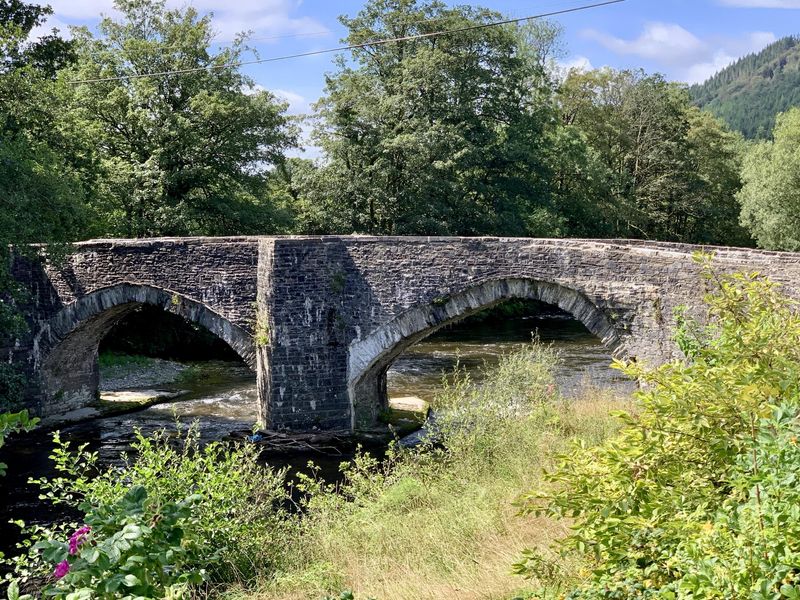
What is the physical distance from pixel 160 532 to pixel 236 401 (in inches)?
559

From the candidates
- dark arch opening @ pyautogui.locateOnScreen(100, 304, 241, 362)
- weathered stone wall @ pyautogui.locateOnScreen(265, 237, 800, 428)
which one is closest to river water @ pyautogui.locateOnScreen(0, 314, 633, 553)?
weathered stone wall @ pyautogui.locateOnScreen(265, 237, 800, 428)

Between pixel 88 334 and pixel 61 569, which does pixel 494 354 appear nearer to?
pixel 88 334

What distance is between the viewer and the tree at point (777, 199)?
29141 mm

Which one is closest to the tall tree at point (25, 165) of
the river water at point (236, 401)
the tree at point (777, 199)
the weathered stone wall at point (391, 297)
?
the river water at point (236, 401)

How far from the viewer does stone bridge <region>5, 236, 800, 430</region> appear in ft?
39.7

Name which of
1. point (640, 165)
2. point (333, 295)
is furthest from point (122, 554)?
point (640, 165)

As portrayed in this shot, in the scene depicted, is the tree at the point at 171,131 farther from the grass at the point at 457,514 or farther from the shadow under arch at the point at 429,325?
the grass at the point at 457,514

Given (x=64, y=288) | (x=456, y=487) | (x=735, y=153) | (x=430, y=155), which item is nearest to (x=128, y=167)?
(x=64, y=288)

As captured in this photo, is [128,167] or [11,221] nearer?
[11,221]

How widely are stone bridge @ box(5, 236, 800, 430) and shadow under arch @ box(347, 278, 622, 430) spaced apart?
0.9 inches

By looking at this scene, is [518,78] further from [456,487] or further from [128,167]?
[456,487]

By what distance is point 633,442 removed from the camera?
4.18 metres

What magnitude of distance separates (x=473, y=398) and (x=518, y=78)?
18.1 meters

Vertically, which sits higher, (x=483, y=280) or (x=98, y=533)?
(x=483, y=280)
